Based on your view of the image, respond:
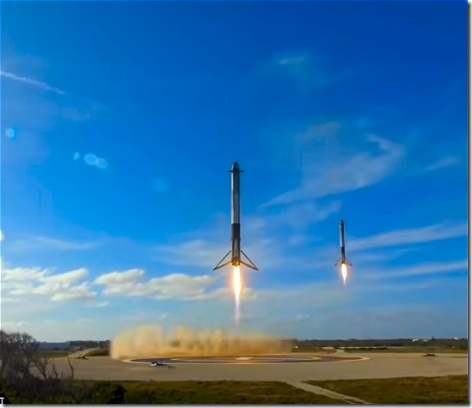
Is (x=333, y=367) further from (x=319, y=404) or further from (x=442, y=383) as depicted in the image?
(x=319, y=404)

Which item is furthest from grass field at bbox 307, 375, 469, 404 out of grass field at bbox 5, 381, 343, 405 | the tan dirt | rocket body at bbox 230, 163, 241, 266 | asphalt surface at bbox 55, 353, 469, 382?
rocket body at bbox 230, 163, 241, 266

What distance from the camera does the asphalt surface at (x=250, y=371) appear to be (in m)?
34.0

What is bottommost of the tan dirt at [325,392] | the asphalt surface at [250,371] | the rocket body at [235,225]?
the tan dirt at [325,392]

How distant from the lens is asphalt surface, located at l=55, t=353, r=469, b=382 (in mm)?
34031

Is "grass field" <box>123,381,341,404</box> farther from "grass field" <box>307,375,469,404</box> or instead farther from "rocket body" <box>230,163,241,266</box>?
"rocket body" <box>230,163,241,266</box>

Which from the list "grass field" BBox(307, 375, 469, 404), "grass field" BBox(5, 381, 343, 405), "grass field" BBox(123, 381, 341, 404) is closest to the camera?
"grass field" BBox(5, 381, 343, 405)

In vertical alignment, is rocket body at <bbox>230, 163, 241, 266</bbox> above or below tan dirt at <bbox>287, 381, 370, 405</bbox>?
above

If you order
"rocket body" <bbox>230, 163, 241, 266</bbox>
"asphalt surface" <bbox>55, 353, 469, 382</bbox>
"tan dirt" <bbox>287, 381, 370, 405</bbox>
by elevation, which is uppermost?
"rocket body" <bbox>230, 163, 241, 266</bbox>

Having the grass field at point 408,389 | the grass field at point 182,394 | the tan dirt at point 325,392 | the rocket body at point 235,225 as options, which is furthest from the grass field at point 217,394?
the rocket body at point 235,225

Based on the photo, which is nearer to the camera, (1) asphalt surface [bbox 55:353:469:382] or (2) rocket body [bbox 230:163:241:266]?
(2) rocket body [bbox 230:163:241:266]

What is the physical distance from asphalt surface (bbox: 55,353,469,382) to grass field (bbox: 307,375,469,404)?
2.25 metres

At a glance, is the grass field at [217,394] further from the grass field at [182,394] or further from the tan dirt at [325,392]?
the tan dirt at [325,392]

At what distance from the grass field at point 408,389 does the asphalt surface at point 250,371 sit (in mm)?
2252

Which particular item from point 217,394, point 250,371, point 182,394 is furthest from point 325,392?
point 250,371
